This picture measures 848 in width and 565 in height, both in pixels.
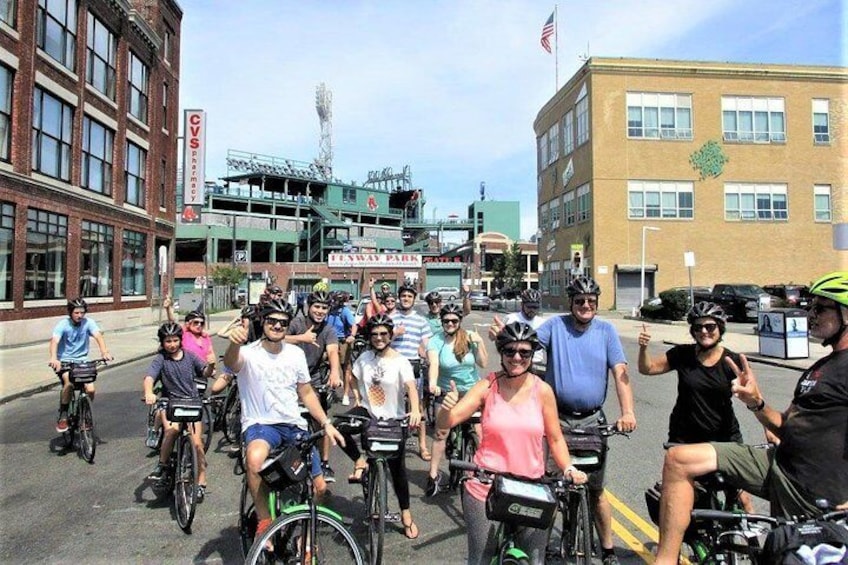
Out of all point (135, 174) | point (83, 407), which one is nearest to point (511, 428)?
point (83, 407)

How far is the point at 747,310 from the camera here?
27.8 m

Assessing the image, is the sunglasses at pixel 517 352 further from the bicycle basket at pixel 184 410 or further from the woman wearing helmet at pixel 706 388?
the bicycle basket at pixel 184 410

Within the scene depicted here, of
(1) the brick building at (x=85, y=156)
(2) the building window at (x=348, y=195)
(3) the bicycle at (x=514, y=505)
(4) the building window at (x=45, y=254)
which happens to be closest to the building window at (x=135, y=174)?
(1) the brick building at (x=85, y=156)

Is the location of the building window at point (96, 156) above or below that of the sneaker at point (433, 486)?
above

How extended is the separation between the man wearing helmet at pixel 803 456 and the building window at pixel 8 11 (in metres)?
22.5

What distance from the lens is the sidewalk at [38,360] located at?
12.1 m

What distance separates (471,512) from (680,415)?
166 cm

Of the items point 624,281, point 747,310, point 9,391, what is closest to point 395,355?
point 9,391

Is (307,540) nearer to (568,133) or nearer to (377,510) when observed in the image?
(377,510)

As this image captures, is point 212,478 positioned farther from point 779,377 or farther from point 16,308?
point 16,308

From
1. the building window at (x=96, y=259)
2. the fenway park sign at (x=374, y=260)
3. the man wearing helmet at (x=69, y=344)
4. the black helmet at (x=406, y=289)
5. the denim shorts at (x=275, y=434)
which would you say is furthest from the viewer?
the fenway park sign at (x=374, y=260)

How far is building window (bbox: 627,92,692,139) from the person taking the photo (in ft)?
135

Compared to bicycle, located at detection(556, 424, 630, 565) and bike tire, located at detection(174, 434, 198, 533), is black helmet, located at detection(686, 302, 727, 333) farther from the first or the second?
bike tire, located at detection(174, 434, 198, 533)

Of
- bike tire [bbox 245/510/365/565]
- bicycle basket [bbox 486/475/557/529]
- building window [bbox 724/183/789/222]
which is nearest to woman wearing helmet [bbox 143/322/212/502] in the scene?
bike tire [bbox 245/510/365/565]
